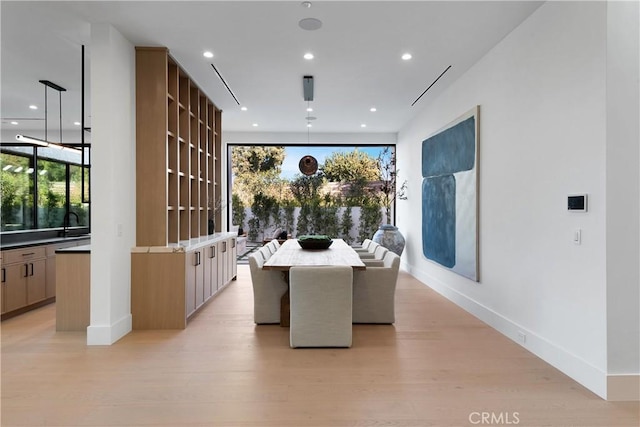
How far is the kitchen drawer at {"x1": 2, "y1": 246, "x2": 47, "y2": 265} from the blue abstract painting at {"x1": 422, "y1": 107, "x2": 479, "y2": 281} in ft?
17.6

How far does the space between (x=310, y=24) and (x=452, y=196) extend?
9.67 ft

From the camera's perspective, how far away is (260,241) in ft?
30.6

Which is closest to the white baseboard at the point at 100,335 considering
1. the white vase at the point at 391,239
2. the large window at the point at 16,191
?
the large window at the point at 16,191

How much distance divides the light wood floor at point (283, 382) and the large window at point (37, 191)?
3.37 m

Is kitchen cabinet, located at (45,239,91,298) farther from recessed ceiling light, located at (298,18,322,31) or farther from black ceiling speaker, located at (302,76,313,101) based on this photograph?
recessed ceiling light, located at (298,18,322,31)

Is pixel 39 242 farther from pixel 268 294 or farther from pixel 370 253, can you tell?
pixel 370 253

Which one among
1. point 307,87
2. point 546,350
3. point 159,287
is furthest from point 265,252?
point 546,350

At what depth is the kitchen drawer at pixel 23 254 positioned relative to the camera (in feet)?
14.4

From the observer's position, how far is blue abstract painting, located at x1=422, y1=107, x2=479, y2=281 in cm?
460

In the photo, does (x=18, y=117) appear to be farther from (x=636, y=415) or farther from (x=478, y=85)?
(x=636, y=415)

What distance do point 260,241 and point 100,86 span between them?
605 cm

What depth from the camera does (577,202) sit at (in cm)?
279

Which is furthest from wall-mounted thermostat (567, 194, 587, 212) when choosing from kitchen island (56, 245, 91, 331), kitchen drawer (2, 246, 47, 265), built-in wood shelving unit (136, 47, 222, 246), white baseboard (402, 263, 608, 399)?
kitchen drawer (2, 246, 47, 265)

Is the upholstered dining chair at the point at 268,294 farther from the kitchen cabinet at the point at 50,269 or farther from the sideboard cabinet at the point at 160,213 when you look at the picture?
the kitchen cabinet at the point at 50,269
